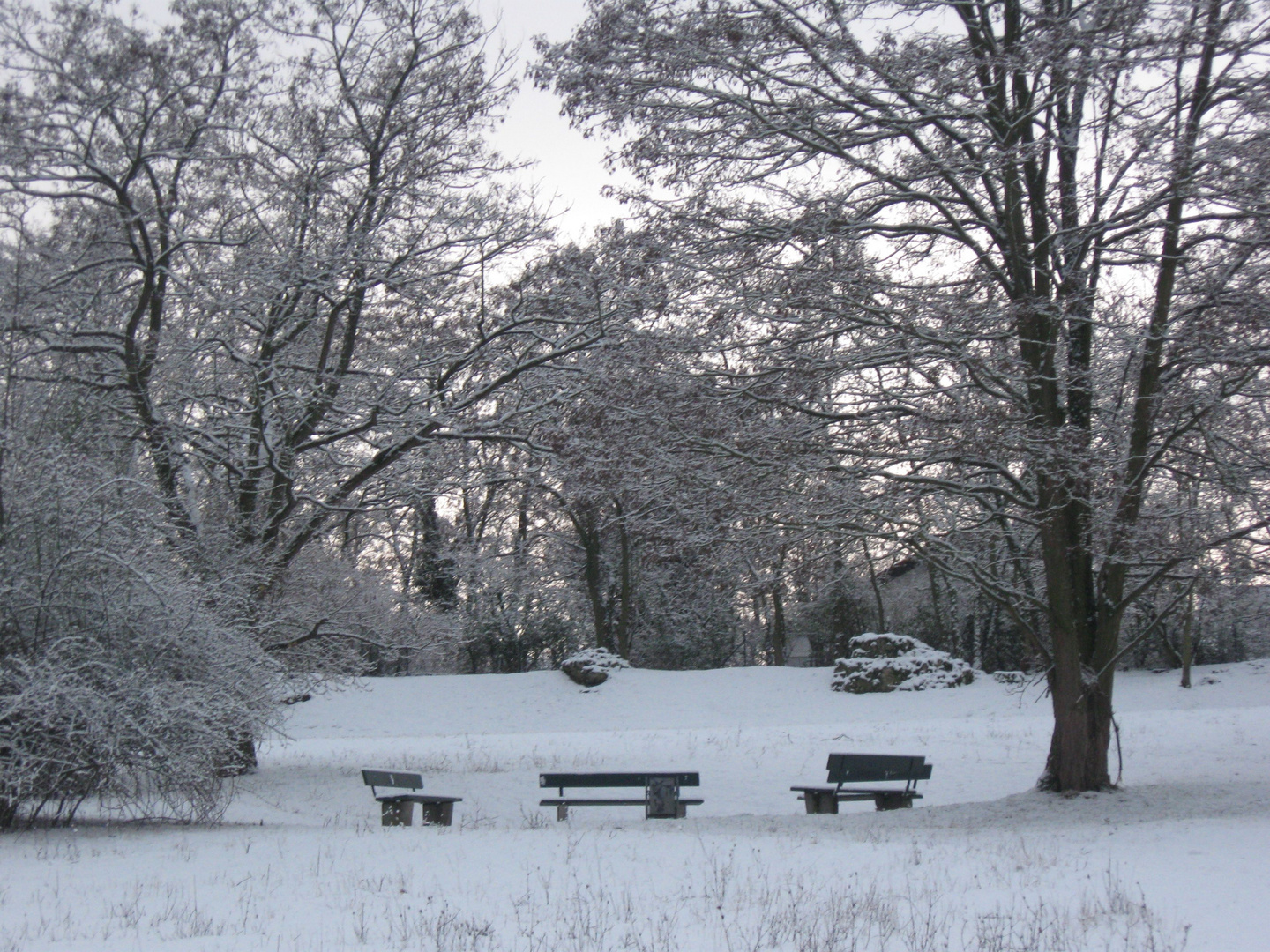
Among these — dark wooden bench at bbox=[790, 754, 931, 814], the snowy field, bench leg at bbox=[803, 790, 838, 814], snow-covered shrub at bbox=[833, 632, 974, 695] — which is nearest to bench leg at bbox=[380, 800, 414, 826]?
the snowy field

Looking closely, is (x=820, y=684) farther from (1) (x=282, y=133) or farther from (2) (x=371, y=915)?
(2) (x=371, y=915)

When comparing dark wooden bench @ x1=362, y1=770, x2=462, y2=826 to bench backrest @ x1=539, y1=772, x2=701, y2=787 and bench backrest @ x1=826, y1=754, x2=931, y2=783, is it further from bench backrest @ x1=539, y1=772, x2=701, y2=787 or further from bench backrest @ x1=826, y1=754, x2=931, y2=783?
bench backrest @ x1=826, y1=754, x2=931, y2=783

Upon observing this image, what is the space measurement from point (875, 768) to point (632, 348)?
4.46m

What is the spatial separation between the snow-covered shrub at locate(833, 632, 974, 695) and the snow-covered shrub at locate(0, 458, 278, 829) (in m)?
18.6

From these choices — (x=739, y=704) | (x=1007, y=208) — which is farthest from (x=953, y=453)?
(x=739, y=704)

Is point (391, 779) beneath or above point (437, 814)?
above

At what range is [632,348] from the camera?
9.68 m

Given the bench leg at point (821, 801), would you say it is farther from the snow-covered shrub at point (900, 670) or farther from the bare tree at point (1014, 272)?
the snow-covered shrub at point (900, 670)

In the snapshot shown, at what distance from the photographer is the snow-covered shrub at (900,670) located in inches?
958

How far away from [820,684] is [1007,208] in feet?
59.0

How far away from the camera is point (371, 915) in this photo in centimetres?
510

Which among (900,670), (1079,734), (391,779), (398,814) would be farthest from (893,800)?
(900,670)

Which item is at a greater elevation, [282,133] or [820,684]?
[282,133]

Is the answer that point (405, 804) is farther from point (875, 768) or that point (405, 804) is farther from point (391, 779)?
point (875, 768)
